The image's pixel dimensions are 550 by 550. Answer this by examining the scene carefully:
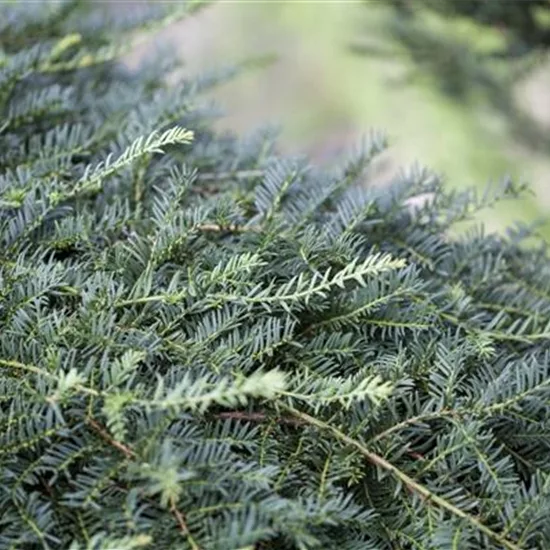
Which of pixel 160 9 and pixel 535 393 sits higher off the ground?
pixel 160 9

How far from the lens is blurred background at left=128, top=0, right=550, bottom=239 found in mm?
1266

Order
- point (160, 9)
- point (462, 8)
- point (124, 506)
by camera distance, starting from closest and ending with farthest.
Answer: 1. point (124, 506)
2. point (160, 9)
3. point (462, 8)

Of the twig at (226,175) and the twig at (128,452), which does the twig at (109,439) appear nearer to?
the twig at (128,452)

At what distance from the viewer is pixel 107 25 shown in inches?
36.7

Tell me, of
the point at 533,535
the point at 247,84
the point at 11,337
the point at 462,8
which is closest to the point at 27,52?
the point at 11,337

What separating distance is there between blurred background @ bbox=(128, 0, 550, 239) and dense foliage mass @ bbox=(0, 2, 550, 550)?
188 millimetres

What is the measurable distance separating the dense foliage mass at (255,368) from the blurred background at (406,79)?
0.19 m

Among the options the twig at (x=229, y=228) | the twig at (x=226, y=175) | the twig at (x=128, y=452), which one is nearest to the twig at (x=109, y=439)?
the twig at (x=128, y=452)

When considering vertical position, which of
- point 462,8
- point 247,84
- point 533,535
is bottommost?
point 247,84

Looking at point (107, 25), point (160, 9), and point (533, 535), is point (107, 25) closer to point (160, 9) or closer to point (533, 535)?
point (160, 9)

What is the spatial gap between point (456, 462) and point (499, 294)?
0.70ft

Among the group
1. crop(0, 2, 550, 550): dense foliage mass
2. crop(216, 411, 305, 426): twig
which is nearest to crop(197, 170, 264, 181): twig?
crop(0, 2, 550, 550): dense foliage mass

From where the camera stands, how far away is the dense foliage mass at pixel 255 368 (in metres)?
0.41

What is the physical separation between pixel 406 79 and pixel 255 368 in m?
1.09
